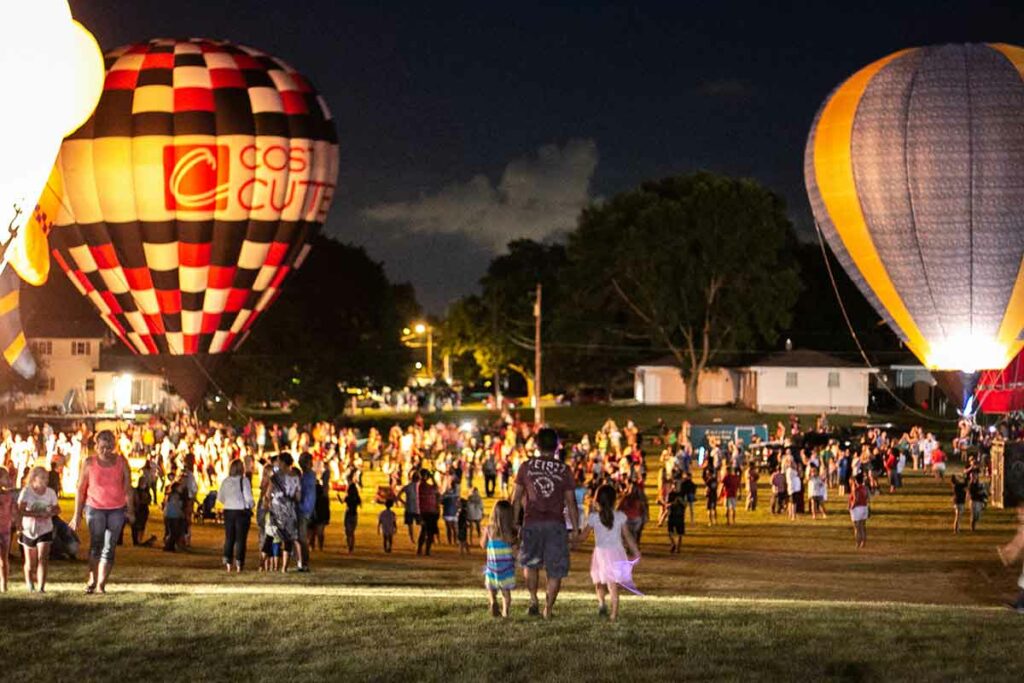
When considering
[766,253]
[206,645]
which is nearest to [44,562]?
[206,645]

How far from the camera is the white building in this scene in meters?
85.7

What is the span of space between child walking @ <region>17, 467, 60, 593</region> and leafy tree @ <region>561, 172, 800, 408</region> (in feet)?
180

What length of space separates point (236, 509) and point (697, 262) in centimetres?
5289

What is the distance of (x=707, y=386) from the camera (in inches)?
2911

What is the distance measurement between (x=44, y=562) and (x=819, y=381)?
56.5 metres

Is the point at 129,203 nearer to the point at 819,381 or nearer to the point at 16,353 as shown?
the point at 16,353

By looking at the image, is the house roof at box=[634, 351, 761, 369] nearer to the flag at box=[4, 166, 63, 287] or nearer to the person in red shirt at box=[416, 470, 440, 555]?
the flag at box=[4, 166, 63, 287]

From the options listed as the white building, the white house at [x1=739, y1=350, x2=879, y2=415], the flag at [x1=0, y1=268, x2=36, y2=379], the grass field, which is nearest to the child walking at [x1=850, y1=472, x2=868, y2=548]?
the grass field

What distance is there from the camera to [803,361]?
67125mm

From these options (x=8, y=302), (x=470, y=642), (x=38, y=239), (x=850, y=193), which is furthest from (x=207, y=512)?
(x=850, y=193)

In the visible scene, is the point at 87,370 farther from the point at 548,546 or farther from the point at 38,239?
the point at 548,546

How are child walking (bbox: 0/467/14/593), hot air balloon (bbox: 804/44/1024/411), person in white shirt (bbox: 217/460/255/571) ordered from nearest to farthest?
child walking (bbox: 0/467/14/593) → person in white shirt (bbox: 217/460/255/571) → hot air balloon (bbox: 804/44/1024/411)

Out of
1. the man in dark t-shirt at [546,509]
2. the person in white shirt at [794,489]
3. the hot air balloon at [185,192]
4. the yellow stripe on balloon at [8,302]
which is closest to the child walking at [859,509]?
the person in white shirt at [794,489]

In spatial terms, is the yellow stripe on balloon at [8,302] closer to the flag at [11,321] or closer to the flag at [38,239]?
the flag at [11,321]
